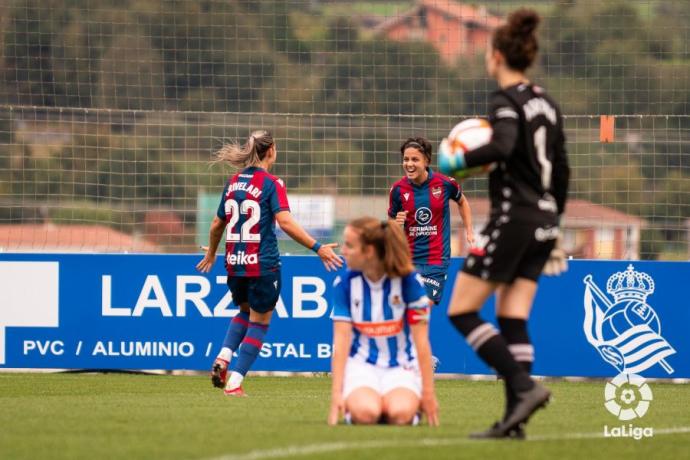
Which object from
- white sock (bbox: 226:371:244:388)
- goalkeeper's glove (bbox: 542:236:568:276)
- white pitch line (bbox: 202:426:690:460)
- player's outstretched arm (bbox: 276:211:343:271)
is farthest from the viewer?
white sock (bbox: 226:371:244:388)

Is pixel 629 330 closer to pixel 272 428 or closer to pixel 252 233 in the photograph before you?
pixel 252 233

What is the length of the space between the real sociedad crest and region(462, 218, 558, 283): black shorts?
20.7 ft

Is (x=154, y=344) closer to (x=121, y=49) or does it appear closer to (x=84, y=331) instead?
(x=84, y=331)

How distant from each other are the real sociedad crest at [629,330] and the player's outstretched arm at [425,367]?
5590 millimetres

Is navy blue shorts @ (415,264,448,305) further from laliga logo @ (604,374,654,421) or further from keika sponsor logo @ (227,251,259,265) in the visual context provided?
keika sponsor logo @ (227,251,259,265)

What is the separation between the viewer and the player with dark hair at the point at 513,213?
21.2ft

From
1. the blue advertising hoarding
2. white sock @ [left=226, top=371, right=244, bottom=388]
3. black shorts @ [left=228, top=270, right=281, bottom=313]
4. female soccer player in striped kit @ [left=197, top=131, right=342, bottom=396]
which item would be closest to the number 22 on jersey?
female soccer player in striped kit @ [left=197, top=131, right=342, bottom=396]

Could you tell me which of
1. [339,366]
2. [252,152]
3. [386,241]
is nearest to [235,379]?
[252,152]

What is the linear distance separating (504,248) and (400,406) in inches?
51.5

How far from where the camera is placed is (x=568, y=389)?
1172 cm

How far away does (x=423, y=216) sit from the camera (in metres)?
11.6

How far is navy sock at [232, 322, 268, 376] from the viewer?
10.3 m

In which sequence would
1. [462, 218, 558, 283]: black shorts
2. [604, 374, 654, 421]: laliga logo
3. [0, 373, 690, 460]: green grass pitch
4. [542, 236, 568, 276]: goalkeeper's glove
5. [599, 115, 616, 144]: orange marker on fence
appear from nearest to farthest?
[0, 373, 690, 460]: green grass pitch, [462, 218, 558, 283]: black shorts, [542, 236, 568, 276]: goalkeeper's glove, [604, 374, 654, 421]: laliga logo, [599, 115, 616, 144]: orange marker on fence

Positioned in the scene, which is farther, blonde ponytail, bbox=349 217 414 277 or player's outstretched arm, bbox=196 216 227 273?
player's outstretched arm, bbox=196 216 227 273
